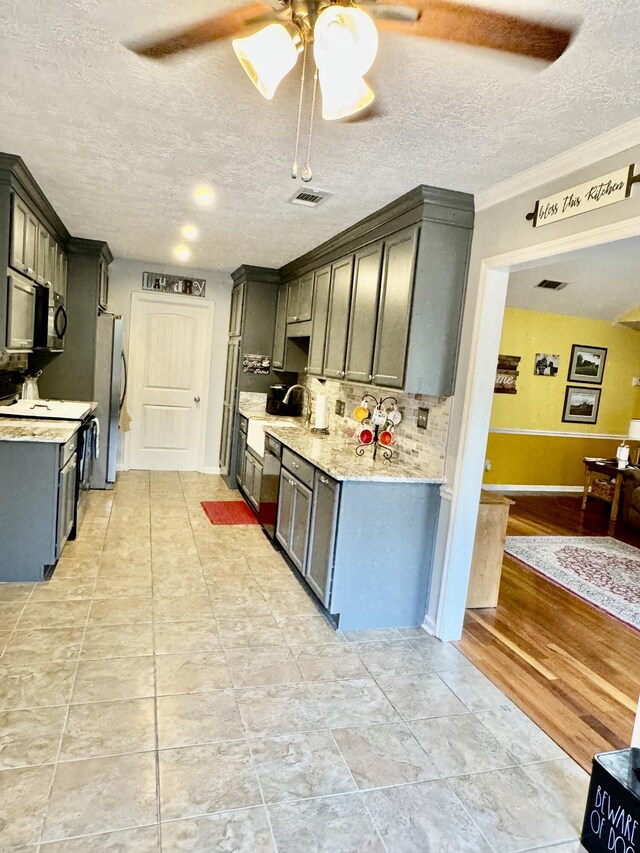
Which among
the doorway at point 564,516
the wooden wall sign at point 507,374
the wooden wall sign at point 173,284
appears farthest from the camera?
the wooden wall sign at point 507,374

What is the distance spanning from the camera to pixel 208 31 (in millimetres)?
1632

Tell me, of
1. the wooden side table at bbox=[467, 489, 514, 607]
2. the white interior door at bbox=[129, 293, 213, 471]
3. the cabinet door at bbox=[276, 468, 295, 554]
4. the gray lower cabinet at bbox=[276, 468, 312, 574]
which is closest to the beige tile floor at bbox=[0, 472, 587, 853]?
the gray lower cabinet at bbox=[276, 468, 312, 574]

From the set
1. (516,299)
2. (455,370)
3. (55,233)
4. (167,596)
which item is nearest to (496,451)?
(516,299)

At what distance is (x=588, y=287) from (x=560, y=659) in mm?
4758

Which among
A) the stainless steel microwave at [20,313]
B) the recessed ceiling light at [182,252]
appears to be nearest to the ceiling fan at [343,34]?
the stainless steel microwave at [20,313]

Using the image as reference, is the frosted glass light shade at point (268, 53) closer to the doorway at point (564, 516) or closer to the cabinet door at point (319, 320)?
the doorway at point (564, 516)

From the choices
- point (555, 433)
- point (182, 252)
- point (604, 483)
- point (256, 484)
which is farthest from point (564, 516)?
point (182, 252)

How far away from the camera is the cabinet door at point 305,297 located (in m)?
4.73

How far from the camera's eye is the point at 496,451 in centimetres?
720

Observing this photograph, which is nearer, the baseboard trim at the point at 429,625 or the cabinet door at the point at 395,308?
the cabinet door at the point at 395,308

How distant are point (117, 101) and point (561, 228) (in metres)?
1.90

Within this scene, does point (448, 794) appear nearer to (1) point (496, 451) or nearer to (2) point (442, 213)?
(2) point (442, 213)

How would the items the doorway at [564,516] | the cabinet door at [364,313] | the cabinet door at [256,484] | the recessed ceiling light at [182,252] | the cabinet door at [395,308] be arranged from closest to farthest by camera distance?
the doorway at [564,516] < the cabinet door at [395,308] < the cabinet door at [364,313] < the cabinet door at [256,484] < the recessed ceiling light at [182,252]

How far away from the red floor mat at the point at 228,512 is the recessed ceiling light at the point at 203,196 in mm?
2646
